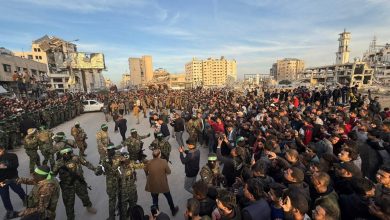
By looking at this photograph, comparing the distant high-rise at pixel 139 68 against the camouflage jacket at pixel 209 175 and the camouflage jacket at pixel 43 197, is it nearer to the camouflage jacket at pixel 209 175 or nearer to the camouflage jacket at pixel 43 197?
the camouflage jacket at pixel 43 197

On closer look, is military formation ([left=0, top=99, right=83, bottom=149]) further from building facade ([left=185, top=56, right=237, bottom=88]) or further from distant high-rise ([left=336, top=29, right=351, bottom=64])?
building facade ([left=185, top=56, right=237, bottom=88])

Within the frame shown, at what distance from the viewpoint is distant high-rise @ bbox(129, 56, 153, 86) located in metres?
139

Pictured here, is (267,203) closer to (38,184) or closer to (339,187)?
→ (339,187)

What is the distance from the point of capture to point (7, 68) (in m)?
28.4

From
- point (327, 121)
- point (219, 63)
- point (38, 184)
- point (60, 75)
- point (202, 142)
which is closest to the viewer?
point (38, 184)

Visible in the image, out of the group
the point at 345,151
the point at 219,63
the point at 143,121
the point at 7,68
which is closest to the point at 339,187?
the point at 345,151

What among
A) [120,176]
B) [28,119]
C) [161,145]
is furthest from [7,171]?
[28,119]

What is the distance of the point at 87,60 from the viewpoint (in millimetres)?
41500

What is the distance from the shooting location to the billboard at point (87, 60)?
40.4 meters

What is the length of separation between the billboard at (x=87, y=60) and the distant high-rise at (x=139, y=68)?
97.2 m

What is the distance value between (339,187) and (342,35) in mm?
126190

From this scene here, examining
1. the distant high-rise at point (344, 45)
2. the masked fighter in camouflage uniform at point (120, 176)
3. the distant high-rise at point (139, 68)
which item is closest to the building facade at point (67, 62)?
the masked fighter in camouflage uniform at point (120, 176)

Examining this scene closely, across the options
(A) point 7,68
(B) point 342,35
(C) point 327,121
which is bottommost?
(C) point 327,121

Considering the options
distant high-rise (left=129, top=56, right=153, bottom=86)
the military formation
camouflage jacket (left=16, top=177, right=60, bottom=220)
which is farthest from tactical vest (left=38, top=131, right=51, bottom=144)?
distant high-rise (left=129, top=56, right=153, bottom=86)
